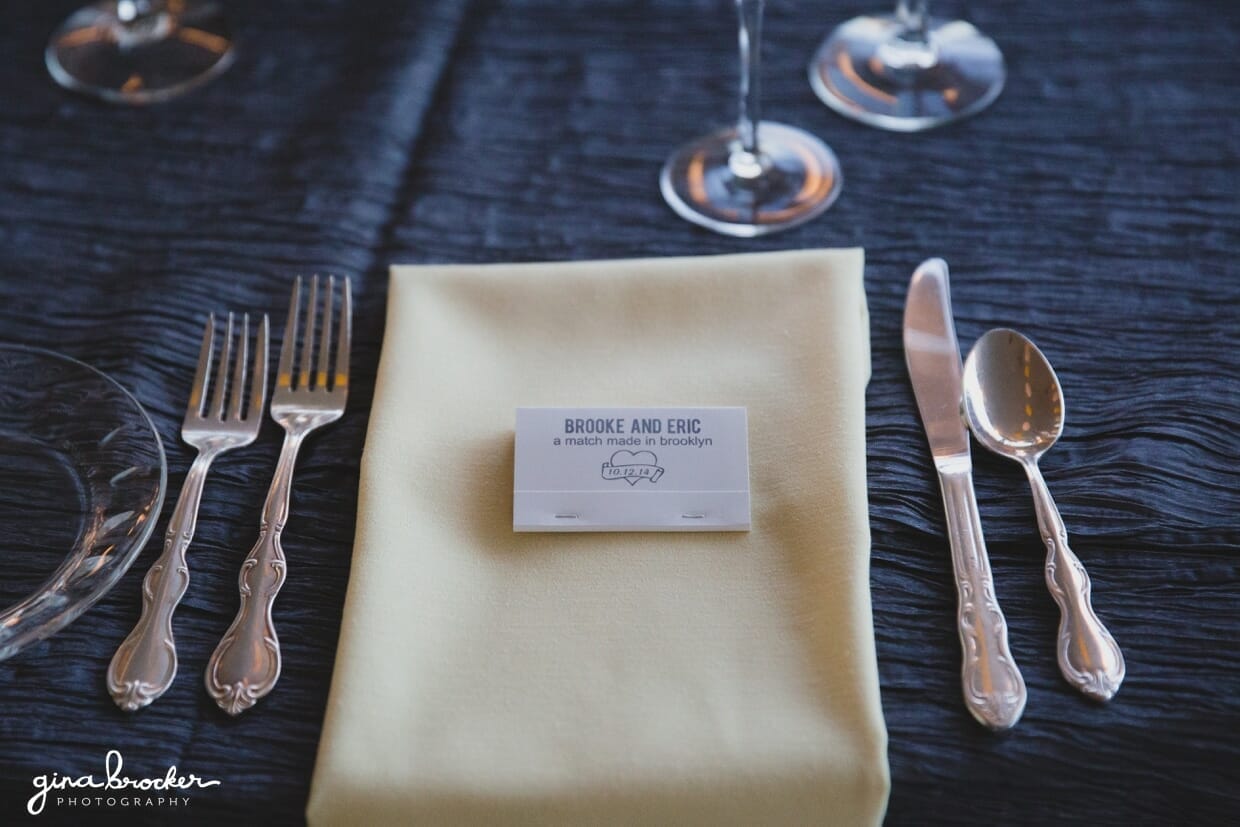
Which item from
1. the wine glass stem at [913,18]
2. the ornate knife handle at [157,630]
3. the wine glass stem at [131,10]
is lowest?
the ornate knife handle at [157,630]

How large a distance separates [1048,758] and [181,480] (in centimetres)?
50

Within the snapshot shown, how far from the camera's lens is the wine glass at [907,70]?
90 centimetres

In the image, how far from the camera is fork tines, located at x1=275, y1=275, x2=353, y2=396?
726 millimetres

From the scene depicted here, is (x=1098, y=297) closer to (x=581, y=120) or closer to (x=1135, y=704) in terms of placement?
(x=1135, y=704)

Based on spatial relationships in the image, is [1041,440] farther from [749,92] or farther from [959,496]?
[749,92]

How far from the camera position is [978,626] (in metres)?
0.58

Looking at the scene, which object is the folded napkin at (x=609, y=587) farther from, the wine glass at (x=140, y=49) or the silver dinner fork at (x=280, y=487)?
the wine glass at (x=140, y=49)

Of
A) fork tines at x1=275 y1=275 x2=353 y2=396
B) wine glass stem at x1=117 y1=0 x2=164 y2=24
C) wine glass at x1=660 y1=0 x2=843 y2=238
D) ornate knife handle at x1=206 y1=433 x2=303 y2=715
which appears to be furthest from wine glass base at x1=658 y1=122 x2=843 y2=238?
wine glass stem at x1=117 y1=0 x2=164 y2=24

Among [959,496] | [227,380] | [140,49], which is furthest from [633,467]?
[140,49]

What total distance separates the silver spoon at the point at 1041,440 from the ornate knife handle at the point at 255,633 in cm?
40

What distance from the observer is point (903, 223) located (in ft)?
2.68

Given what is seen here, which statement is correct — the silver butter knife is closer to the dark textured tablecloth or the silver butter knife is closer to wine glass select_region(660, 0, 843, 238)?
the dark textured tablecloth

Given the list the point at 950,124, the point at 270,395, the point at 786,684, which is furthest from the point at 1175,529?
the point at 270,395

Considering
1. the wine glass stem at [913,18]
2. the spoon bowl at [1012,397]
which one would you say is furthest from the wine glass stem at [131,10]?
the spoon bowl at [1012,397]
